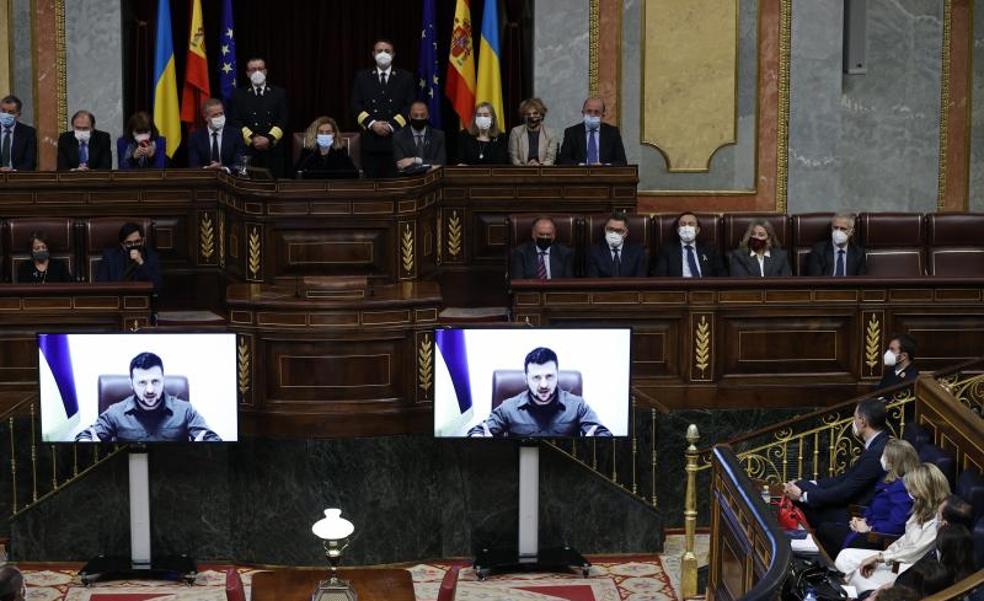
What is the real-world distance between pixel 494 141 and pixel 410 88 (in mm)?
1071

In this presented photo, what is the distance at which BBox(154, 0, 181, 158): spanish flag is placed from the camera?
14008 mm

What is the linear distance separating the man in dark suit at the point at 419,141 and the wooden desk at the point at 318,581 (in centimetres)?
471

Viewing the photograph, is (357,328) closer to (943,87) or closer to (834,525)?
(834,525)

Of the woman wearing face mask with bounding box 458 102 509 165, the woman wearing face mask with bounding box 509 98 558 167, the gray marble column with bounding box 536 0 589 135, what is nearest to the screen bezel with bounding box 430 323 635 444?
the woman wearing face mask with bounding box 458 102 509 165

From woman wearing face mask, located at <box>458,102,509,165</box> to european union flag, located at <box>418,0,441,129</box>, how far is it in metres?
1.92

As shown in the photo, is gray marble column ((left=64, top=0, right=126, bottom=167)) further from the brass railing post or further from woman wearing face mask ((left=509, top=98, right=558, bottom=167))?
the brass railing post

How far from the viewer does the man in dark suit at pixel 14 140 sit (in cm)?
1225

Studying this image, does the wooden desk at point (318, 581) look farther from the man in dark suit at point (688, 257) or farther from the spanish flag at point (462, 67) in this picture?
the spanish flag at point (462, 67)

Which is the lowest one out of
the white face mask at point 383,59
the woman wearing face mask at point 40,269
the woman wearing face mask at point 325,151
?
the woman wearing face mask at point 40,269

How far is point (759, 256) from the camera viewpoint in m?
11.0

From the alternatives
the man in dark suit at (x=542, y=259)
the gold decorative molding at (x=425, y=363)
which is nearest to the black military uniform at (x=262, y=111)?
the man in dark suit at (x=542, y=259)

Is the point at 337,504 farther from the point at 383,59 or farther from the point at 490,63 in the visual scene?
the point at 490,63

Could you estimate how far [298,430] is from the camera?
9.43 m

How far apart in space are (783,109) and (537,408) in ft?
19.0
